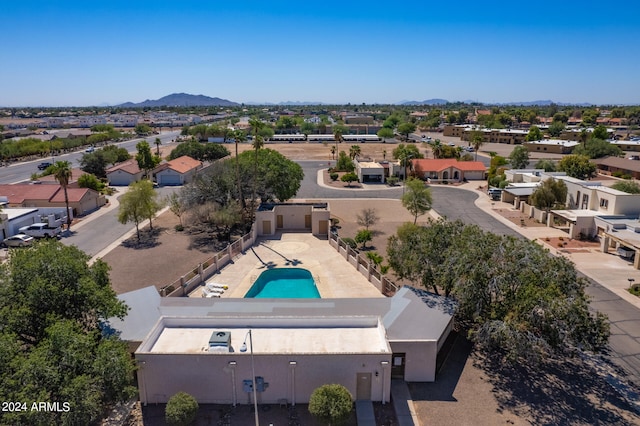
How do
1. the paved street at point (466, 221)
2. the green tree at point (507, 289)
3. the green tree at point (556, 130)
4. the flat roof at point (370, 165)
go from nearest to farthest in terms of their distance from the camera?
the green tree at point (507, 289)
the paved street at point (466, 221)
the flat roof at point (370, 165)
the green tree at point (556, 130)

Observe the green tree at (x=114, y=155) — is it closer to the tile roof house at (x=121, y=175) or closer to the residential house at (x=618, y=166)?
the tile roof house at (x=121, y=175)

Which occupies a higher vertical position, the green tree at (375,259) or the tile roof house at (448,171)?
the tile roof house at (448,171)

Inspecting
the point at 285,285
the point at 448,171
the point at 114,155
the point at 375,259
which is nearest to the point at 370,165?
the point at 448,171

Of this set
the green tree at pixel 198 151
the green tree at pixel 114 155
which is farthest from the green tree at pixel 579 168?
the green tree at pixel 114 155

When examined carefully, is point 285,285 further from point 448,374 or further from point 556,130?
point 556,130

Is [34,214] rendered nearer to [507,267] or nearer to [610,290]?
[507,267]

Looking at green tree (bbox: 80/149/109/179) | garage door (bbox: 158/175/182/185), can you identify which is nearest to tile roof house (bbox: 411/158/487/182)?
garage door (bbox: 158/175/182/185)

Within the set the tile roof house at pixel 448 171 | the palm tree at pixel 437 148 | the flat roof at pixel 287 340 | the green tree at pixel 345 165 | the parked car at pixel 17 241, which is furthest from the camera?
the palm tree at pixel 437 148
